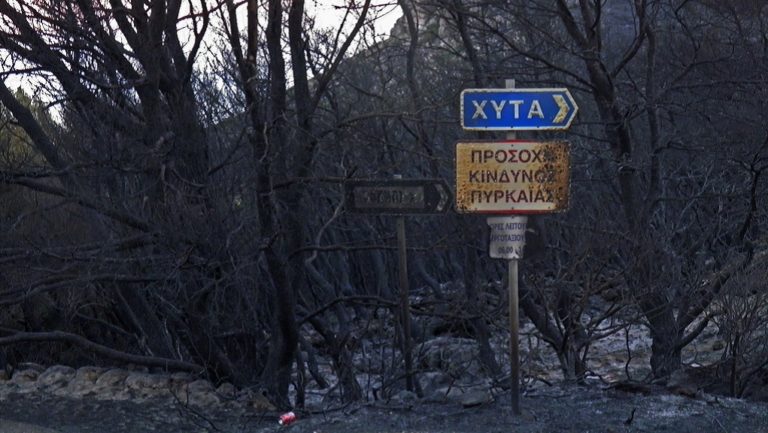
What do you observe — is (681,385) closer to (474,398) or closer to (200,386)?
(474,398)

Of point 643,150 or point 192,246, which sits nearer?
point 192,246

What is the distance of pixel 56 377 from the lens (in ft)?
38.3

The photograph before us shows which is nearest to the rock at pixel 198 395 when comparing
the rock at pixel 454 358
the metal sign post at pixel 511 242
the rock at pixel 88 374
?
the rock at pixel 88 374

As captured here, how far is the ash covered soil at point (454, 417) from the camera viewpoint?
8.03m

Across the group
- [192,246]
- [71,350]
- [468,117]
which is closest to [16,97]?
[192,246]

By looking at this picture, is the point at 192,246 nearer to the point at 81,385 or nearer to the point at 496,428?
the point at 81,385

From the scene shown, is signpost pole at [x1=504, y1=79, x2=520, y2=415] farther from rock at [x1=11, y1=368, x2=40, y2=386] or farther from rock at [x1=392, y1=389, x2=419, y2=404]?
rock at [x1=11, y1=368, x2=40, y2=386]

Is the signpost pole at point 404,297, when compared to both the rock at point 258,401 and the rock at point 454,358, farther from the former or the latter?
the rock at point 258,401

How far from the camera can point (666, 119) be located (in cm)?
1736

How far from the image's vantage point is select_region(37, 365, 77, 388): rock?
11.5m

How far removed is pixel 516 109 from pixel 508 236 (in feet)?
2.96

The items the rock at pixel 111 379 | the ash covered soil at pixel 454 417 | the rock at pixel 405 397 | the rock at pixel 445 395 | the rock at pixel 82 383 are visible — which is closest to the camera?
the ash covered soil at pixel 454 417

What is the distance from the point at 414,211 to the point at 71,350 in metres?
7.65

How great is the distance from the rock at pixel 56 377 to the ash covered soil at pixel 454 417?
124 cm
